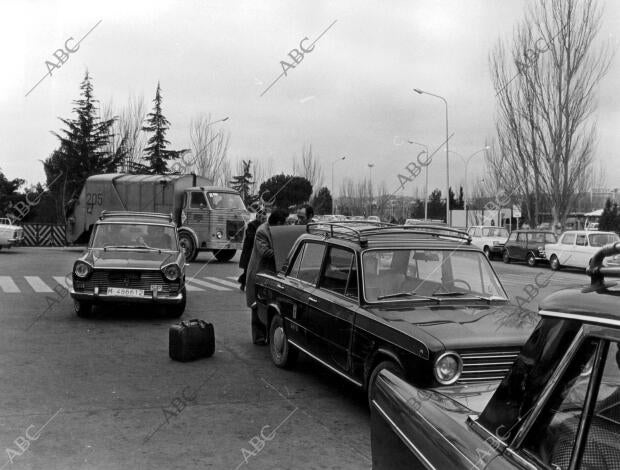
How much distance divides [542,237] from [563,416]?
93.1ft

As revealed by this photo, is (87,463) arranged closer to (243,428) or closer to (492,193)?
(243,428)

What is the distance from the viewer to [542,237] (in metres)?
28.5

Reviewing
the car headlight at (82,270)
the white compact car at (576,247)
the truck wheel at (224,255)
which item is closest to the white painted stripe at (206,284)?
the car headlight at (82,270)

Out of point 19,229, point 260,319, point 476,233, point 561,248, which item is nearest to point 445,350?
point 260,319

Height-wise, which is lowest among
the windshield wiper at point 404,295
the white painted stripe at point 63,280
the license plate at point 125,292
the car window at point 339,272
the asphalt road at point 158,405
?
the white painted stripe at point 63,280

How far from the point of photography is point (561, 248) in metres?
25.5

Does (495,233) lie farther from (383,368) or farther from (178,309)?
(383,368)

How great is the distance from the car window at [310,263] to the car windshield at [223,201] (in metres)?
17.4

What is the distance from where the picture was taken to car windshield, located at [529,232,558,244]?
28234 mm

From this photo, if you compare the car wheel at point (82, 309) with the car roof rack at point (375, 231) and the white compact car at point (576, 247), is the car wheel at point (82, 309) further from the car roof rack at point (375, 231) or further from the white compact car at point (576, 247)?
the white compact car at point (576, 247)

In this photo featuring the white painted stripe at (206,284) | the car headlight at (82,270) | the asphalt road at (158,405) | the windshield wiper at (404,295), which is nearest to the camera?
the asphalt road at (158,405)

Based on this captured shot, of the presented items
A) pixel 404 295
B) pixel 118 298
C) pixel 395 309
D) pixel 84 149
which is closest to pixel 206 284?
pixel 118 298

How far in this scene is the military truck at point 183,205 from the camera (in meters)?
23.8

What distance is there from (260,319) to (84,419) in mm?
3060
